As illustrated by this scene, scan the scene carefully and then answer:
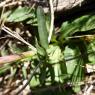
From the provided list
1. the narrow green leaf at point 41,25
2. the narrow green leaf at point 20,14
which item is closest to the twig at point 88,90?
the narrow green leaf at point 41,25

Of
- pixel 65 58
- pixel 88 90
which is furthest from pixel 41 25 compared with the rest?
pixel 88 90

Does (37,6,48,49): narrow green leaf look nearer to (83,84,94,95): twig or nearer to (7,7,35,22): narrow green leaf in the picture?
(7,7,35,22): narrow green leaf

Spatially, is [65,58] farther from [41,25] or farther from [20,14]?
[20,14]

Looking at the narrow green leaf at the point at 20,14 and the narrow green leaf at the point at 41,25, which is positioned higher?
the narrow green leaf at the point at 20,14

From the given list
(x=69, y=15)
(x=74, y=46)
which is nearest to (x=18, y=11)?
(x=69, y=15)

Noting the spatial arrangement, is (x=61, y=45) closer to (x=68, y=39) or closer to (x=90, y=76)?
Result: (x=68, y=39)

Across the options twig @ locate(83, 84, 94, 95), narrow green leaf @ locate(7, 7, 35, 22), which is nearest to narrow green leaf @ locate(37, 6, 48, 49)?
narrow green leaf @ locate(7, 7, 35, 22)

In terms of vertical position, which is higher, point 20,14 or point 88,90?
point 20,14

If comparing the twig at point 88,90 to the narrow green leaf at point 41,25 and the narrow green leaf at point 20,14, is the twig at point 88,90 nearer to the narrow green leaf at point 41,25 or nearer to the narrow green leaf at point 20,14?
the narrow green leaf at point 41,25

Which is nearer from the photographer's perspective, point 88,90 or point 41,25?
point 41,25

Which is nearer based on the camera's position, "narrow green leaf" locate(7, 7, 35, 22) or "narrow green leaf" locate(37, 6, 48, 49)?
"narrow green leaf" locate(37, 6, 48, 49)

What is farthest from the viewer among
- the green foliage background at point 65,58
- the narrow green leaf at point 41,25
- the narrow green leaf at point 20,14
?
the narrow green leaf at point 20,14
